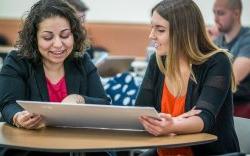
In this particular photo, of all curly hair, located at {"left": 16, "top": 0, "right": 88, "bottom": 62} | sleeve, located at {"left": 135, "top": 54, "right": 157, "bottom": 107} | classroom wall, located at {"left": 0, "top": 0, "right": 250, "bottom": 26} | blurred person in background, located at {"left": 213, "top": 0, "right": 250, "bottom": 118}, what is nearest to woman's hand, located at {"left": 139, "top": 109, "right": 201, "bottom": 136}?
sleeve, located at {"left": 135, "top": 54, "right": 157, "bottom": 107}

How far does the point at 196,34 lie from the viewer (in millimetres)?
2455

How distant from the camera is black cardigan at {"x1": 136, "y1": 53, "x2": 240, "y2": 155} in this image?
231 centimetres

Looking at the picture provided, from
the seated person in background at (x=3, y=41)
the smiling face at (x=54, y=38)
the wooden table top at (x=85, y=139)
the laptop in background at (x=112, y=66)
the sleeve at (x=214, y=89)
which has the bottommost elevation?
the seated person in background at (x=3, y=41)

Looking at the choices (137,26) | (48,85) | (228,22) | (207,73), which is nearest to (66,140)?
(48,85)

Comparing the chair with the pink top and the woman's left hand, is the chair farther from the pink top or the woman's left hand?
the pink top

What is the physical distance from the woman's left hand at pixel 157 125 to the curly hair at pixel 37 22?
76 centimetres

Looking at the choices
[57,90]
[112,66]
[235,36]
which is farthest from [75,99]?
[235,36]

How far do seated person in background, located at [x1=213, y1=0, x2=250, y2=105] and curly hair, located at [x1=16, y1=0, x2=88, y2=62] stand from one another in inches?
68.7

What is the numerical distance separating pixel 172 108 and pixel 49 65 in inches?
26.0

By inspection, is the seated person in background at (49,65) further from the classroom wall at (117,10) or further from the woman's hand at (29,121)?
the classroom wall at (117,10)

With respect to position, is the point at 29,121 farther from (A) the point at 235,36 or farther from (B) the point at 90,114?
(A) the point at 235,36

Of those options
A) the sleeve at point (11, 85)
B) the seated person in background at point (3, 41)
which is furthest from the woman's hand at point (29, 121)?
the seated person in background at point (3, 41)

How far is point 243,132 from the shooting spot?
105 inches

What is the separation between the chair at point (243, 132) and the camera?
2.64 m
